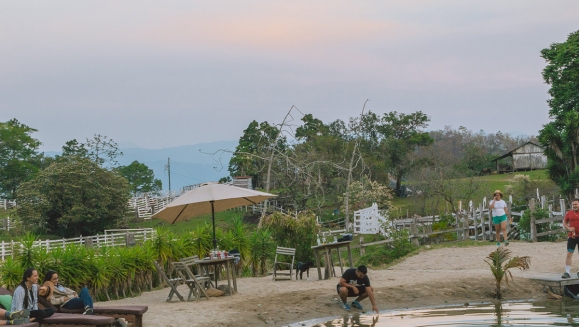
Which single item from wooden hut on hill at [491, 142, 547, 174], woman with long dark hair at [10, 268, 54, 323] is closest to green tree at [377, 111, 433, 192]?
wooden hut on hill at [491, 142, 547, 174]

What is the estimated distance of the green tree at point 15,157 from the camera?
208ft

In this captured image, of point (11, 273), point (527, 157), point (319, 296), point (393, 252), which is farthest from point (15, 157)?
point (319, 296)

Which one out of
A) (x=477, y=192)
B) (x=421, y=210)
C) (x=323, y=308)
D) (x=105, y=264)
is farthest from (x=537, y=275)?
(x=477, y=192)

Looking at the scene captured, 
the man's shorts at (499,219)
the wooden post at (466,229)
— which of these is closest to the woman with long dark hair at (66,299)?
the man's shorts at (499,219)

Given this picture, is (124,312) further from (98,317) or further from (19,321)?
(19,321)

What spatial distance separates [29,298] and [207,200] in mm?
5111

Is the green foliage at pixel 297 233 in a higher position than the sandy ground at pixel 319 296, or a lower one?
higher

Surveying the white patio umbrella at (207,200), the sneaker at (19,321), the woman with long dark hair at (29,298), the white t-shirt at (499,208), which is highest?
the white patio umbrella at (207,200)

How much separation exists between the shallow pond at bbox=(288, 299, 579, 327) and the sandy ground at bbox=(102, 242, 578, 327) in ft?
1.90

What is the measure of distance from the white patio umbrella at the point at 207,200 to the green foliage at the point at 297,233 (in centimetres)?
316

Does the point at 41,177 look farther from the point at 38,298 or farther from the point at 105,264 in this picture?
the point at 38,298

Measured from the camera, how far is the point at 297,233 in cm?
1900

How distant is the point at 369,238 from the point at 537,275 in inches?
617

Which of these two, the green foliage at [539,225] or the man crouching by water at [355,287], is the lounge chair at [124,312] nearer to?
the man crouching by water at [355,287]
